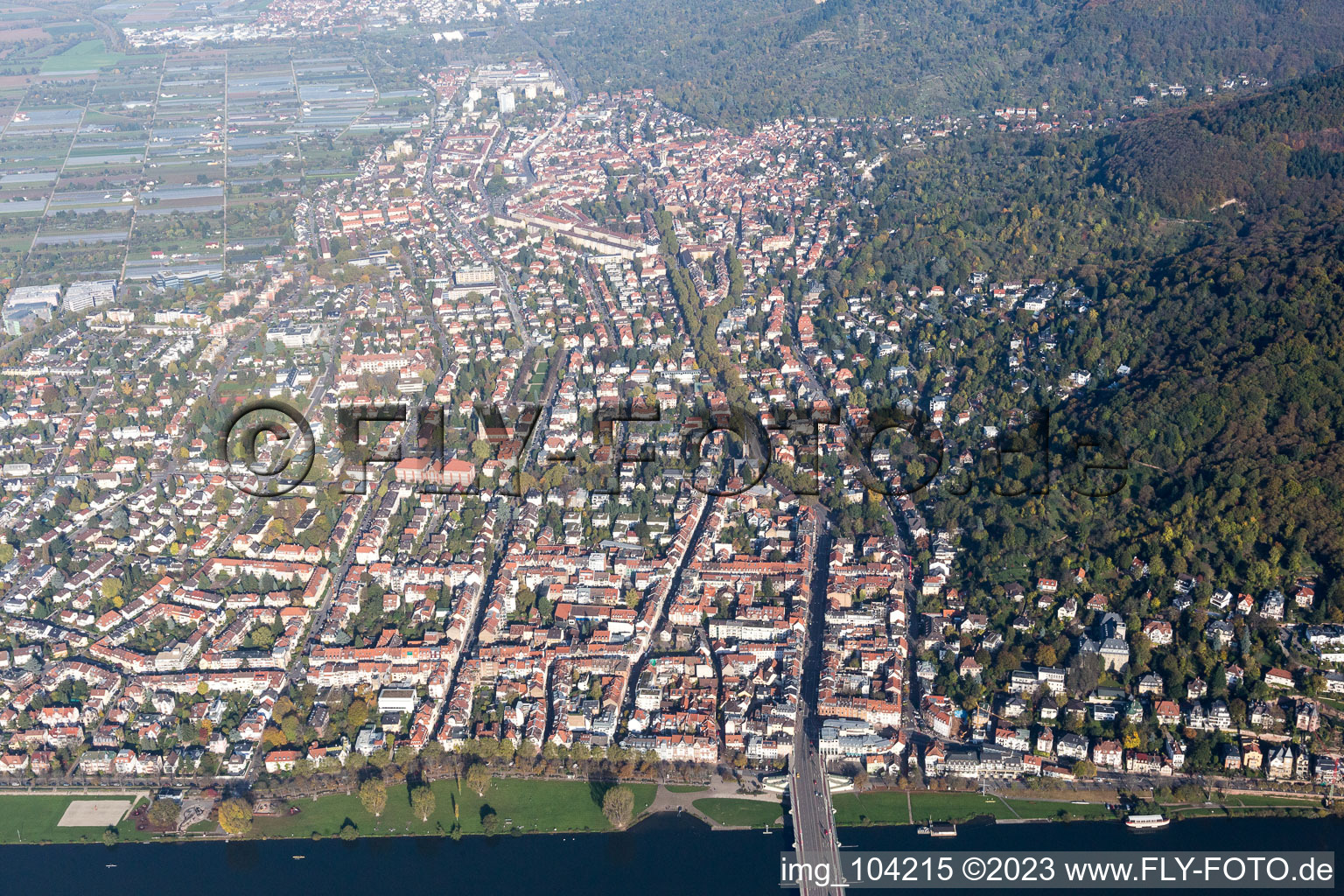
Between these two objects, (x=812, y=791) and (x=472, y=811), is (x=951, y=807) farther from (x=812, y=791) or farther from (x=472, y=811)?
(x=472, y=811)

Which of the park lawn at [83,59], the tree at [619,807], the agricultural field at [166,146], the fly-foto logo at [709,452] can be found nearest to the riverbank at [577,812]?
the tree at [619,807]

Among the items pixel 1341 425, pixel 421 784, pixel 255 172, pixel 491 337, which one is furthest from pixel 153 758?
pixel 255 172

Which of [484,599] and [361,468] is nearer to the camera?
[484,599]

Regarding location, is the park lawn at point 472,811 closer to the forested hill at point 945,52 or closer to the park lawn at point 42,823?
the park lawn at point 42,823

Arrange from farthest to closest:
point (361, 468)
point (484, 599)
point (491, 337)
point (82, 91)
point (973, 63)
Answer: point (82, 91)
point (973, 63)
point (491, 337)
point (361, 468)
point (484, 599)

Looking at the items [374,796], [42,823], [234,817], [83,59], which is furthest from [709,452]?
[83,59]

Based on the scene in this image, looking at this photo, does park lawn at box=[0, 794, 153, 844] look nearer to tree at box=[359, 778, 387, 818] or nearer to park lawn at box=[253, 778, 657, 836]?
park lawn at box=[253, 778, 657, 836]

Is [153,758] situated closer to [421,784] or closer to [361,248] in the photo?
[421,784]
